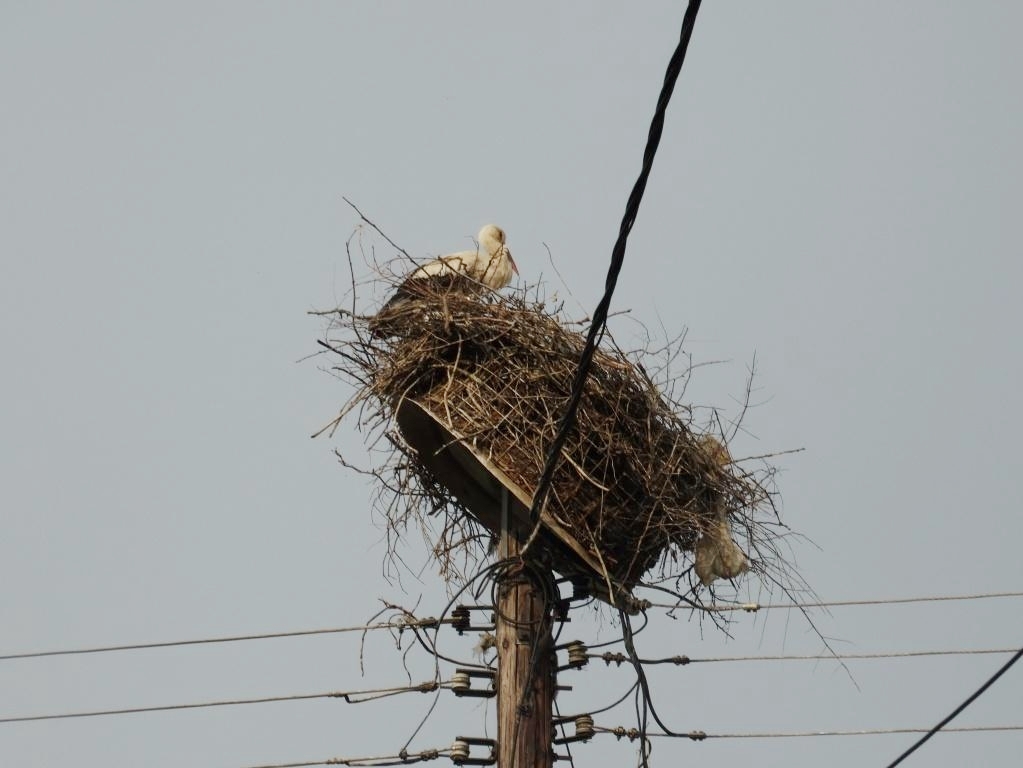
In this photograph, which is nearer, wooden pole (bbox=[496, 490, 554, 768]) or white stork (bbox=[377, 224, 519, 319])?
wooden pole (bbox=[496, 490, 554, 768])

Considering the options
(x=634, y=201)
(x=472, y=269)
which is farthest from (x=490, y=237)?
(x=634, y=201)

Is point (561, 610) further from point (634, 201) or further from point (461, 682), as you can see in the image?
point (634, 201)

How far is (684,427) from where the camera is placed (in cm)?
703

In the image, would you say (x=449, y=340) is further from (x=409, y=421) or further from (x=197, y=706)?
(x=197, y=706)

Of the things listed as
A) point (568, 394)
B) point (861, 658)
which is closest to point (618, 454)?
point (568, 394)

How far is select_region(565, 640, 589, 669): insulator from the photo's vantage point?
629 cm

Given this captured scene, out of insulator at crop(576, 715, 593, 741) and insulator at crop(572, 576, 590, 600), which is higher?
insulator at crop(572, 576, 590, 600)

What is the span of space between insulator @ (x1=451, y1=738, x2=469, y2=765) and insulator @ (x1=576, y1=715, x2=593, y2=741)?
0.45 metres

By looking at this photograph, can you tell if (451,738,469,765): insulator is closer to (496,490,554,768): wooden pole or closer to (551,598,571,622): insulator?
(496,490,554,768): wooden pole

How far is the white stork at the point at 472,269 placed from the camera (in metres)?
7.78

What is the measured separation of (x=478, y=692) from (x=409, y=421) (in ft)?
4.07

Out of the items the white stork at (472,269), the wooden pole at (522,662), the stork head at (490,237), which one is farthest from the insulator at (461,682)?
the stork head at (490,237)

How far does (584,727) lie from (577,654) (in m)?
0.27

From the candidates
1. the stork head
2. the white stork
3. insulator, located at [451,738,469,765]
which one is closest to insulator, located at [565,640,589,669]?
insulator, located at [451,738,469,765]
